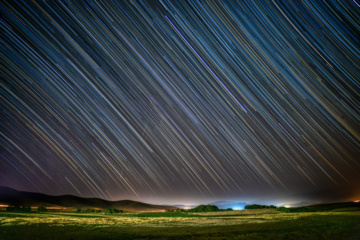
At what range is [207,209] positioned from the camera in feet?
194

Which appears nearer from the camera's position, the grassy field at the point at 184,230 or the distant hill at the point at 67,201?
the grassy field at the point at 184,230

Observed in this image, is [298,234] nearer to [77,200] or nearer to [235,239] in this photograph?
[235,239]

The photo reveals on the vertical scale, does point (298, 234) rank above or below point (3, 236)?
below

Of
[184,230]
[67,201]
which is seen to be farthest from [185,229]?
[67,201]

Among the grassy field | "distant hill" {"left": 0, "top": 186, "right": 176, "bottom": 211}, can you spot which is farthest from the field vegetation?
"distant hill" {"left": 0, "top": 186, "right": 176, "bottom": 211}

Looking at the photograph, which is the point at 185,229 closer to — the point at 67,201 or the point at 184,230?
the point at 184,230

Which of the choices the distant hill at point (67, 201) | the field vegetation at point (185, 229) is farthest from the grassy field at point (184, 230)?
the distant hill at point (67, 201)

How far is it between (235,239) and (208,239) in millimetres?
1674

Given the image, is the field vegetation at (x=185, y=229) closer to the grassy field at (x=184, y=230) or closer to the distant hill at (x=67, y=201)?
the grassy field at (x=184, y=230)

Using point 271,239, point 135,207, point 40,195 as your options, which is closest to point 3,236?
point 271,239

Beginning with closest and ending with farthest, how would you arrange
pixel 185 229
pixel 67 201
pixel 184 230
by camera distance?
1. pixel 184 230
2. pixel 185 229
3. pixel 67 201

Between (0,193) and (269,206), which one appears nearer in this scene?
(269,206)

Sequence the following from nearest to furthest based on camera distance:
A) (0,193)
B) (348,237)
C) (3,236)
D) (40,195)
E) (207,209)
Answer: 1. (348,237)
2. (3,236)
3. (207,209)
4. (0,193)
5. (40,195)

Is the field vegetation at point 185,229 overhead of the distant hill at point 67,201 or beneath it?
beneath
